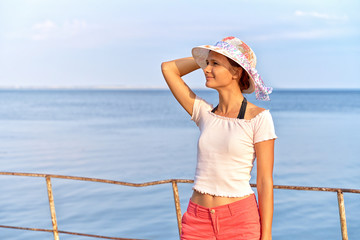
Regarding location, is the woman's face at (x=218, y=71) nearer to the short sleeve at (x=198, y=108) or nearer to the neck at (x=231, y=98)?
the neck at (x=231, y=98)

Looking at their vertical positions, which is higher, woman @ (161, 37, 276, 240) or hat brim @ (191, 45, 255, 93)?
hat brim @ (191, 45, 255, 93)

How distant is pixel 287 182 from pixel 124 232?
636 centimetres

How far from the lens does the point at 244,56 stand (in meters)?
2.33

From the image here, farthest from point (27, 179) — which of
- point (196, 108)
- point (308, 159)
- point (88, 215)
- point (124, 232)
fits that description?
point (196, 108)

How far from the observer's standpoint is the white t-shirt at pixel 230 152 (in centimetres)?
224

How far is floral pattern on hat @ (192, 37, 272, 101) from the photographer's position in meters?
2.29

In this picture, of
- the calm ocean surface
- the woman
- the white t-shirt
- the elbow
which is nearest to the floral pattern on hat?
the woman

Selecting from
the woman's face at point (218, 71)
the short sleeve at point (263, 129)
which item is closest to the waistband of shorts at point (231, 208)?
the short sleeve at point (263, 129)

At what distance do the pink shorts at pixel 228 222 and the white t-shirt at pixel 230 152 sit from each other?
56 millimetres

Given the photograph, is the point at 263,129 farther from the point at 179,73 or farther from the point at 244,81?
the point at 179,73

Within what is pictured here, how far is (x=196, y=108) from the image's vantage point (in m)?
2.51

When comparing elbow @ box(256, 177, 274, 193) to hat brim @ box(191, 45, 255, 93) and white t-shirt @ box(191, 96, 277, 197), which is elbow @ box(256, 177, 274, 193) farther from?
hat brim @ box(191, 45, 255, 93)

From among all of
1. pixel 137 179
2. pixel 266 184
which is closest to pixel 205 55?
pixel 266 184

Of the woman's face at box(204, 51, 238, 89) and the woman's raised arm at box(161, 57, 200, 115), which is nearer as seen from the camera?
the woman's face at box(204, 51, 238, 89)
